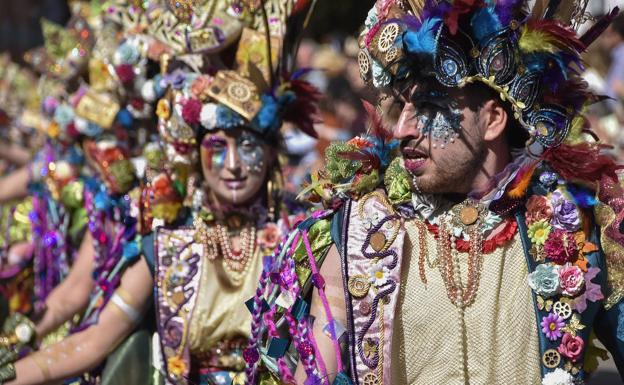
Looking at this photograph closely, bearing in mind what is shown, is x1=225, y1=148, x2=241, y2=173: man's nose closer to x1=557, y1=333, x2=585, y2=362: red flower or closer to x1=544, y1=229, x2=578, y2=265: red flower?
x1=544, y1=229, x2=578, y2=265: red flower

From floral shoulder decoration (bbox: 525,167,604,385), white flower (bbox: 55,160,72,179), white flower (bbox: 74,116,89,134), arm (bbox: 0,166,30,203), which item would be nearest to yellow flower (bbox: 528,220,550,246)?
floral shoulder decoration (bbox: 525,167,604,385)

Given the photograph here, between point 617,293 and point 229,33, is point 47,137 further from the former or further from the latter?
point 617,293

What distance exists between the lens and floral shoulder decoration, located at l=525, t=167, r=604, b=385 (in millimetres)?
3432

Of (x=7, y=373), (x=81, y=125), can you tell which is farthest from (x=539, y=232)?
(x=81, y=125)

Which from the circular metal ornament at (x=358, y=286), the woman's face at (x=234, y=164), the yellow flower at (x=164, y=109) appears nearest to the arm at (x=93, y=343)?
the woman's face at (x=234, y=164)

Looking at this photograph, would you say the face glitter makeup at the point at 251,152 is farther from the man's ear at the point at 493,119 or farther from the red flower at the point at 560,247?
the red flower at the point at 560,247

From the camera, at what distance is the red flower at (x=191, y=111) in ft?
15.8

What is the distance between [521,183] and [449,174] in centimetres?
22

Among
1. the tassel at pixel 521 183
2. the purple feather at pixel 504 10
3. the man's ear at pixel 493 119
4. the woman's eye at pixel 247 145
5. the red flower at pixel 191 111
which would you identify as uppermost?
the purple feather at pixel 504 10

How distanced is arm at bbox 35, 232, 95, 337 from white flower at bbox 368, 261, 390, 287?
2167 mm

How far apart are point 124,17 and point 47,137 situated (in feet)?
3.78

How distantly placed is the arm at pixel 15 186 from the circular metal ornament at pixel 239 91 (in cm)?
298

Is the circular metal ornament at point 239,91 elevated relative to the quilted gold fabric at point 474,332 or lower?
elevated

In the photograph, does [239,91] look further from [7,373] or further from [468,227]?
[468,227]
